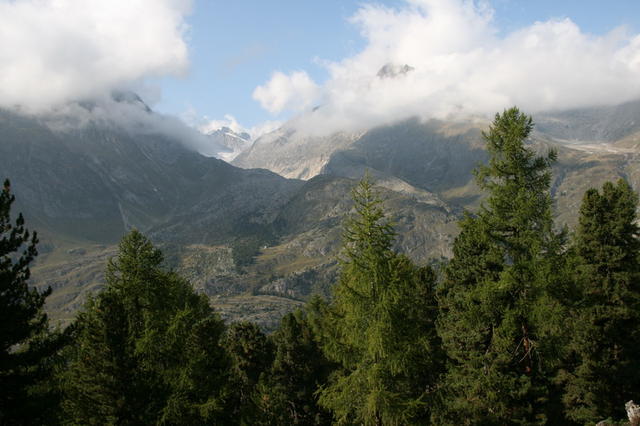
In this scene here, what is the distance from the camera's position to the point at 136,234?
3050 cm

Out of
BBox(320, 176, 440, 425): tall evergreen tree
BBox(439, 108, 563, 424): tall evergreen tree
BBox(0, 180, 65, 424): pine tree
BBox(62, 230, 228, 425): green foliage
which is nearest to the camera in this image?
BBox(320, 176, 440, 425): tall evergreen tree

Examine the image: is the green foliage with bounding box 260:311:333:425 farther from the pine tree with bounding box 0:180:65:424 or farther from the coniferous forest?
the pine tree with bounding box 0:180:65:424

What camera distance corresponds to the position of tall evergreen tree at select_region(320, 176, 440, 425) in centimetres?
1934

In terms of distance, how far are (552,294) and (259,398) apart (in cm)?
2658

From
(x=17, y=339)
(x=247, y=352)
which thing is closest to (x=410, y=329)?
(x=17, y=339)

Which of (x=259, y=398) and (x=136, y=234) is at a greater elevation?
(x=136, y=234)

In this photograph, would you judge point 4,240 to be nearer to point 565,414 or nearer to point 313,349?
point 565,414

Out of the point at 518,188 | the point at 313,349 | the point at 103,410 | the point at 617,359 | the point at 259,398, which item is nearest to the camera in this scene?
the point at 518,188

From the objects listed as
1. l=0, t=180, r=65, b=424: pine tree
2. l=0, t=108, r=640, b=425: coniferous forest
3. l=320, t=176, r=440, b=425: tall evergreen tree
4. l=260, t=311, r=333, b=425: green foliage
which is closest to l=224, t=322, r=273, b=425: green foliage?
l=260, t=311, r=333, b=425: green foliage

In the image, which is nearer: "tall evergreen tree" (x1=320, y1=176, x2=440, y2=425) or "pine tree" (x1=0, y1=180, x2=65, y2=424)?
"tall evergreen tree" (x1=320, y1=176, x2=440, y2=425)

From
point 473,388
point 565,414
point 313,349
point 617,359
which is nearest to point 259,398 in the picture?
point 313,349

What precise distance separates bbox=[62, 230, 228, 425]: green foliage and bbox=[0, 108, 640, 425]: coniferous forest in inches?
3.1

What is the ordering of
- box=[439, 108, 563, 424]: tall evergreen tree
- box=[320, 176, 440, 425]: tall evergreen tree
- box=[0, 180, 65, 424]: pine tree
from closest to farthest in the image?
1. box=[320, 176, 440, 425]: tall evergreen tree
2. box=[0, 180, 65, 424]: pine tree
3. box=[439, 108, 563, 424]: tall evergreen tree

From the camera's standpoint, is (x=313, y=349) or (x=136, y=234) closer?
(x=136, y=234)
